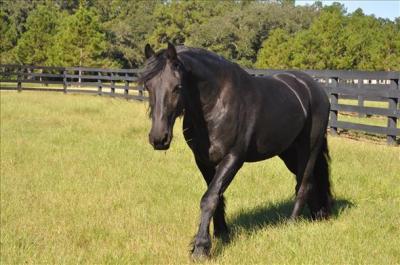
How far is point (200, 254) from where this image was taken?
3.88 m

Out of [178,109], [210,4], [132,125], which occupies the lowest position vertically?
[132,125]

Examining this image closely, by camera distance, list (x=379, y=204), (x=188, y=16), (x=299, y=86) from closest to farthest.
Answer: (x=299, y=86)
(x=379, y=204)
(x=188, y=16)

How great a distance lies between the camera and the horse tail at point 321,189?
5.31m

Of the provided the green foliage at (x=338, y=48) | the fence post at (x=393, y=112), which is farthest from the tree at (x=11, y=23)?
the fence post at (x=393, y=112)

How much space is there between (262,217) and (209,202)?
156cm

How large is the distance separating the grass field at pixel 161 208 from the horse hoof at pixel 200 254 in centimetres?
6

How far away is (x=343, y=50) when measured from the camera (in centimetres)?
3678

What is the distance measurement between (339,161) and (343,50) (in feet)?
100

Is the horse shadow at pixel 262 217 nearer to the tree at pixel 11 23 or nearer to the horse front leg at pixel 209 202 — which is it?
the horse front leg at pixel 209 202

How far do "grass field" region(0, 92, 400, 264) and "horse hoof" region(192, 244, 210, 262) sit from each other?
56 mm

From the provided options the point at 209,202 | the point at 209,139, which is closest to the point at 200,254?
the point at 209,202

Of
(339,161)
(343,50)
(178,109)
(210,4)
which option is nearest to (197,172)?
(339,161)

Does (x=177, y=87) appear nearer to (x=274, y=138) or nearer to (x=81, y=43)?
(x=274, y=138)

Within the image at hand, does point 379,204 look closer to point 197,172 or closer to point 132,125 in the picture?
point 197,172
